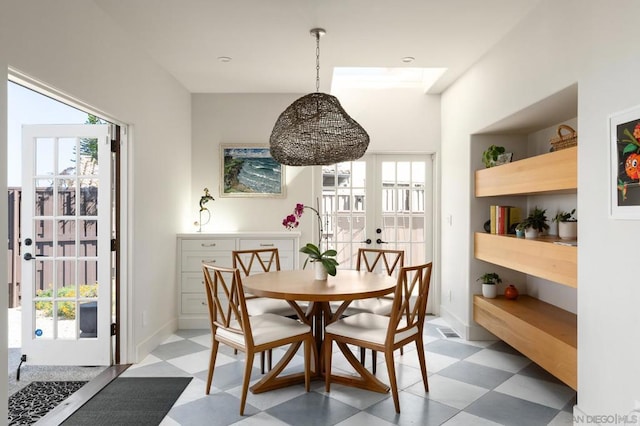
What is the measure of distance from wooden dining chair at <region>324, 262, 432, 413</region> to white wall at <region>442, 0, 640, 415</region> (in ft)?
3.04

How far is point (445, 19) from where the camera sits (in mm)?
2959

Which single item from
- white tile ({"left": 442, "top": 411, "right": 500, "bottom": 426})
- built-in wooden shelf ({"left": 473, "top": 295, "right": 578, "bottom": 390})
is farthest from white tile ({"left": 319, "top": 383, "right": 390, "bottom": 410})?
built-in wooden shelf ({"left": 473, "top": 295, "right": 578, "bottom": 390})

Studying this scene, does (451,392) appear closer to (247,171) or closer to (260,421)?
(260,421)

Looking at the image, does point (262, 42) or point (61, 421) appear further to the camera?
point (262, 42)

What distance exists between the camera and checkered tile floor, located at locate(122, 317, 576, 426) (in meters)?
2.49

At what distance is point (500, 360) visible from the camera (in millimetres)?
3502

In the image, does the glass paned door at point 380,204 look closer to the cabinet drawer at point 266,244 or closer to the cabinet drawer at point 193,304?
the cabinet drawer at point 266,244

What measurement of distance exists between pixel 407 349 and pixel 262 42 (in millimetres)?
2952

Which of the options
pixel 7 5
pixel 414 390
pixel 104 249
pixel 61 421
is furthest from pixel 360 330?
pixel 7 5

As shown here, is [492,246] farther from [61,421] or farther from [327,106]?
[61,421]

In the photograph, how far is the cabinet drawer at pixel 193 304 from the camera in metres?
4.47

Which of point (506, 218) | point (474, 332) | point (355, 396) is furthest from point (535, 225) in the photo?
point (355, 396)

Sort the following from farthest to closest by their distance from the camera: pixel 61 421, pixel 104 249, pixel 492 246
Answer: pixel 492 246
pixel 104 249
pixel 61 421

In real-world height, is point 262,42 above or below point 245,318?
above
